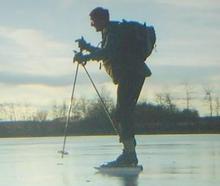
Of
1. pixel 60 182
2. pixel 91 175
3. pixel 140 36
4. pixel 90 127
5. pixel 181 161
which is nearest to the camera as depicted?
pixel 60 182

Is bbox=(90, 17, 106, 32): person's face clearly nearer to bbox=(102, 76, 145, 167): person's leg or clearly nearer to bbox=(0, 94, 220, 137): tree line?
bbox=(102, 76, 145, 167): person's leg

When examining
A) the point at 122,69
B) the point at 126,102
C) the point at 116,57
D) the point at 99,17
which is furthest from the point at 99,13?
the point at 126,102

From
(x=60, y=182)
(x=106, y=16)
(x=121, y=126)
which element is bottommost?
(x=60, y=182)

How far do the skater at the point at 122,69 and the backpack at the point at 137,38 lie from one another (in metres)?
0.03

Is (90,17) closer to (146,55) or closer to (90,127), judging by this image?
(146,55)

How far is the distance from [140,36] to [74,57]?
2.73 feet

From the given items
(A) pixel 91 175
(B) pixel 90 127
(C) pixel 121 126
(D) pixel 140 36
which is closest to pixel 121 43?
(D) pixel 140 36

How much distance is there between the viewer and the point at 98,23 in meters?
9.02

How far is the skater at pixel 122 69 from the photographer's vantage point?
900 centimetres

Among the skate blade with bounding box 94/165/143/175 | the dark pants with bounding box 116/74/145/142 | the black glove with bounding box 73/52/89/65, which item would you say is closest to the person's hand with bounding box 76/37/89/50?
the black glove with bounding box 73/52/89/65

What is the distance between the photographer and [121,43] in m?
9.05

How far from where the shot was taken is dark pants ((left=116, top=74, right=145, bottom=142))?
909 centimetres

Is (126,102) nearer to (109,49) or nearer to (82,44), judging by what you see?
(109,49)

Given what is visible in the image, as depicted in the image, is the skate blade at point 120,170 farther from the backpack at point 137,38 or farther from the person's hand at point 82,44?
the person's hand at point 82,44
